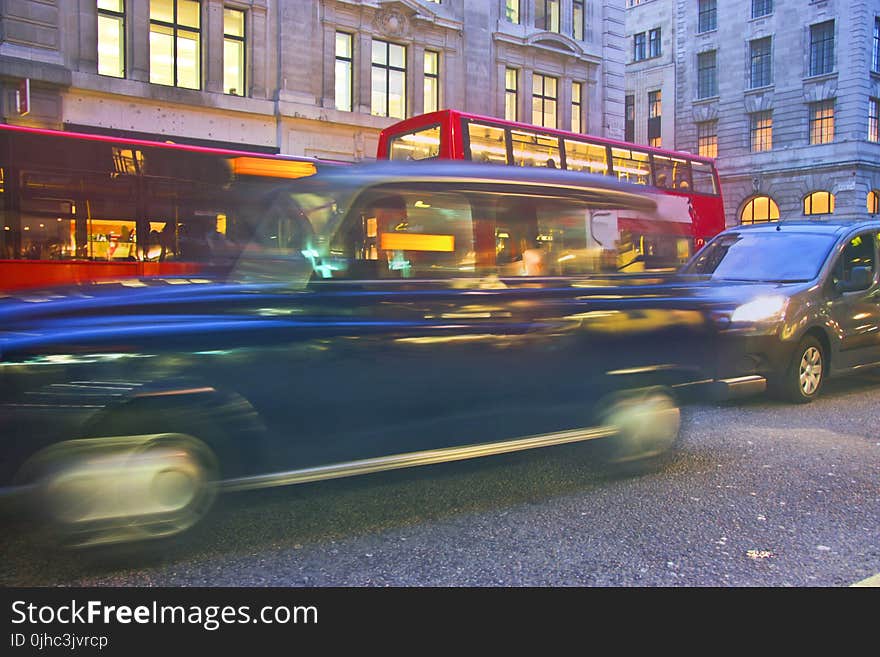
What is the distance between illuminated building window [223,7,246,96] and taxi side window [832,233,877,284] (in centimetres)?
1609

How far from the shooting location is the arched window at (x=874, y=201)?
36.6 meters

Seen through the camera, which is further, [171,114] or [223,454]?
[171,114]

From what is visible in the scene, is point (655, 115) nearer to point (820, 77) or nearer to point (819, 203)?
point (820, 77)

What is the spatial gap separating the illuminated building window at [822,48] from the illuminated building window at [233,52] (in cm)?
3018

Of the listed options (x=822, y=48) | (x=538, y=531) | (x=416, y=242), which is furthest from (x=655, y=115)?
(x=538, y=531)

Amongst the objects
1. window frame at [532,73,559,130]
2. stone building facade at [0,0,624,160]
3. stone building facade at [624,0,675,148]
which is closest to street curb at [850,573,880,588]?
stone building facade at [0,0,624,160]

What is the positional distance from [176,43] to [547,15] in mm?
12918

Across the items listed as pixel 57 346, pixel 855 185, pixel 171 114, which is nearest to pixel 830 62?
pixel 855 185

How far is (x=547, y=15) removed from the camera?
84.6ft

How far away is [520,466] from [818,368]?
14.1ft

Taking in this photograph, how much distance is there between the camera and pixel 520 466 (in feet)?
17.2

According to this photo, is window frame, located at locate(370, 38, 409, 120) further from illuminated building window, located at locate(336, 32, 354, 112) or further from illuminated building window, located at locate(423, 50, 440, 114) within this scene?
illuminated building window, located at locate(423, 50, 440, 114)

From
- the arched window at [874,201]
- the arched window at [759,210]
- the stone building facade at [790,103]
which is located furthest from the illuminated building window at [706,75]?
the arched window at [874,201]
